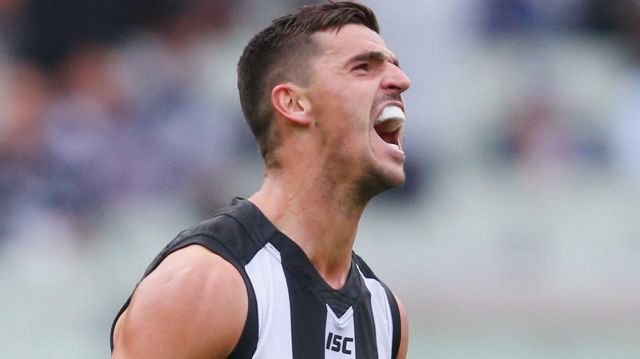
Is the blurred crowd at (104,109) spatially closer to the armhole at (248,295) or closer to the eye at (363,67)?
the eye at (363,67)

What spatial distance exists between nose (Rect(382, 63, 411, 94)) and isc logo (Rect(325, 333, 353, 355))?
0.72 meters

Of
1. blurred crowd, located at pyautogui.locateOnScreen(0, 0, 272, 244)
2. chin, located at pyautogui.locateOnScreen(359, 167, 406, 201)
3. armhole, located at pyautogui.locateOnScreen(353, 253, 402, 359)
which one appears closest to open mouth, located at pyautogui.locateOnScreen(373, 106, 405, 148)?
chin, located at pyautogui.locateOnScreen(359, 167, 406, 201)

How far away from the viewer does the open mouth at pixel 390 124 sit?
339 centimetres


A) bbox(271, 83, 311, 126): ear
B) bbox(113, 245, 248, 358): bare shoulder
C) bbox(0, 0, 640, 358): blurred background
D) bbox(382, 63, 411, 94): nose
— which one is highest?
bbox(0, 0, 640, 358): blurred background

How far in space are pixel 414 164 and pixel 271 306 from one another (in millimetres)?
4530

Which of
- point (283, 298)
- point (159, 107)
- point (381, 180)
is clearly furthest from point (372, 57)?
point (159, 107)

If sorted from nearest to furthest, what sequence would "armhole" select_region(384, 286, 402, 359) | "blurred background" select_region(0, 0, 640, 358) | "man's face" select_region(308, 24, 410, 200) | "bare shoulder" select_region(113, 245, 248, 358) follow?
"bare shoulder" select_region(113, 245, 248, 358) < "man's face" select_region(308, 24, 410, 200) < "armhole" select_region(384, 286, 402, 359) < "blurred background" select_region(0, 0, 640, 358)

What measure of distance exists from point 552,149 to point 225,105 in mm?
2102

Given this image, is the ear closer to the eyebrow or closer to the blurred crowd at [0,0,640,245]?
the eyebrow

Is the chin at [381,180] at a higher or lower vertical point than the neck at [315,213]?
higher

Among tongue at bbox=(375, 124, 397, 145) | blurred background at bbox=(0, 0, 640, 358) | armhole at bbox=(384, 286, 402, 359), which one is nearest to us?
tongue at bbox=(375, 124, 397, 145)

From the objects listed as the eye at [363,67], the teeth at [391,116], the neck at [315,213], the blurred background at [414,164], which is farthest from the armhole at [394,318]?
the blurred background at [414,164]

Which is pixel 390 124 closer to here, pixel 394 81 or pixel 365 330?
pixel 394 81

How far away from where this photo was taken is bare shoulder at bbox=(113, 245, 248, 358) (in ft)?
9.61
